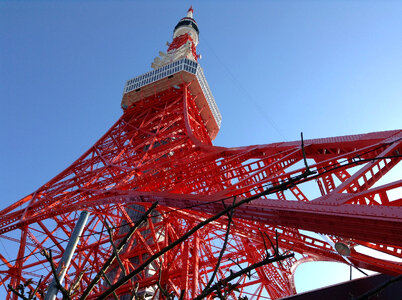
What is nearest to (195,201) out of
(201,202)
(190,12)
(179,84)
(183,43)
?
(201,202)

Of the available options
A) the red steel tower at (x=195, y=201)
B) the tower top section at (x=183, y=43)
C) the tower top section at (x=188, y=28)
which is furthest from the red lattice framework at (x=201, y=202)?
the tower top section at (x=188, y=28)

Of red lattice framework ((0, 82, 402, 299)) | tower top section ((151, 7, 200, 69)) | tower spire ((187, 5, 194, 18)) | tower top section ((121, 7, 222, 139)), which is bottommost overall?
red lattice framework ((0, 82, 402, 299))

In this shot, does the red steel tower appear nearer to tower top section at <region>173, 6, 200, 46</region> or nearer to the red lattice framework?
the red lattice framework

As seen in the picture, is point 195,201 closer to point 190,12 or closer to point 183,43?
point 183,43

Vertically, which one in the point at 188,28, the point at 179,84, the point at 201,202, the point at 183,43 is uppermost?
the point at 188,28

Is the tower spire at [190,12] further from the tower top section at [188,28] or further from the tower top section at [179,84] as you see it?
the tower top section at [179,84]

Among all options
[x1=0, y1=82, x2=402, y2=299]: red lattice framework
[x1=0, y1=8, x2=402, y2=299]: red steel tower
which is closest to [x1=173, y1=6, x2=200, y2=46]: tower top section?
[x1=0, y1=8, x2=402, y2=299]: red steel tower

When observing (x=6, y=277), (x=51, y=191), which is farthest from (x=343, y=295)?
(x=51, y=191)

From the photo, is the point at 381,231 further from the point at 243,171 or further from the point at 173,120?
the point at 173,120

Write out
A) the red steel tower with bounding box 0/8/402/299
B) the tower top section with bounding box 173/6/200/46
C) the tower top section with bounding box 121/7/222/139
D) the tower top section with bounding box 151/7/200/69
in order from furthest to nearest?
the tower top section with bounding box 173/6/200/46, the tower top section with bounding box 151/7/200/69, the tower top section with bounding box 121/7/222/139, the red steel tower with bounding box 0/8/402/299

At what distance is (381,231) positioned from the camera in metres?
3.69

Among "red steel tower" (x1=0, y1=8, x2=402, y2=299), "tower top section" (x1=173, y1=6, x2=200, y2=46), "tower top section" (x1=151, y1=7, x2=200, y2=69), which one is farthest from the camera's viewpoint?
"tower top section" (x1=173, y1=6, x2=200, y2=46)

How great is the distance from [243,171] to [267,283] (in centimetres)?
603

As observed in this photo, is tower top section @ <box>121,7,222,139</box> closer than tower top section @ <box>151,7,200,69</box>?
Yes
